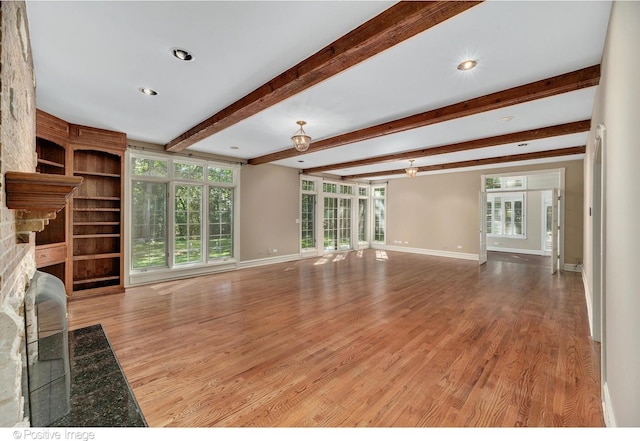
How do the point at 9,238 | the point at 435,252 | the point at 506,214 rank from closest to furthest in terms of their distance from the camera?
the point at 9,238
the point at 435,252
the point at 506,214

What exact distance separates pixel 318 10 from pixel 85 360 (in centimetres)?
343

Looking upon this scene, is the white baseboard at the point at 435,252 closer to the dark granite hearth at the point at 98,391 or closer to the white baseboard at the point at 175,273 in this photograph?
the white baseboard at the point at 175,273

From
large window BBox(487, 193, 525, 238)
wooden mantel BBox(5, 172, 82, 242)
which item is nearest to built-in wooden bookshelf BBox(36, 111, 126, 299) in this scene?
wooden mantel BBox(5, 172, 82, 242)

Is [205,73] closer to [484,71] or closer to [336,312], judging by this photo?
[484,71]

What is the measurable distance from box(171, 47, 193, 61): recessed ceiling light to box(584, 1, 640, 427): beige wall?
287cm

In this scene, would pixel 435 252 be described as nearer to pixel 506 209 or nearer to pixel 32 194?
pixel 506 209

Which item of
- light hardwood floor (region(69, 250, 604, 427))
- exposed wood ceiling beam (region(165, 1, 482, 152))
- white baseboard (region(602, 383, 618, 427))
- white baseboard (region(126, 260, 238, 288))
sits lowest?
light hardwood floor (region(69, 250, 604, 427))

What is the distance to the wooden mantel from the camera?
141 cm

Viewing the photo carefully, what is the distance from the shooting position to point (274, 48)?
2297mm

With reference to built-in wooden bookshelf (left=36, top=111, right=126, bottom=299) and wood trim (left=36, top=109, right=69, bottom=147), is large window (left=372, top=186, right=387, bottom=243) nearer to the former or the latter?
built-in wooden bookshelf (left=36, top=111, right=126, bottom=299)

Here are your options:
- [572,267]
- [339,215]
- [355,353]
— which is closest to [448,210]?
[572,267]

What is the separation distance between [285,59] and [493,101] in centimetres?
242

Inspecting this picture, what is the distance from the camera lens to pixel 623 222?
4.86 feet

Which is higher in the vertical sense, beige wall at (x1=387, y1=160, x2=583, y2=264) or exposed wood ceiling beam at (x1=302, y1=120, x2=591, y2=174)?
exposed wood ceiling beam at (x1=302, y1=120, x2=591, y2=174)
